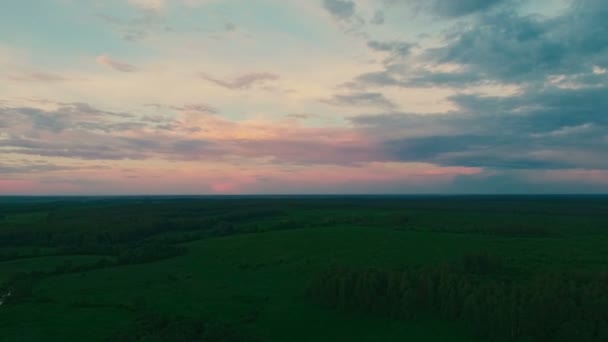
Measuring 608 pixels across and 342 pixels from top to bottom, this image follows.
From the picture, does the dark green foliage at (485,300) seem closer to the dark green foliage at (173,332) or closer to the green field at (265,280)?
the green field at (265,280)

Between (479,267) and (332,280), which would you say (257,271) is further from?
(479,267)

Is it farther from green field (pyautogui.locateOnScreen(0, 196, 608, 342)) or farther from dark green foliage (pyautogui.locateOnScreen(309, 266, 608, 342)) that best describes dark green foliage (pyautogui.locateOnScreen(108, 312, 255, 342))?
dark green foliage (pyautogui.locateOnScreen(309, 266, 608, 342))

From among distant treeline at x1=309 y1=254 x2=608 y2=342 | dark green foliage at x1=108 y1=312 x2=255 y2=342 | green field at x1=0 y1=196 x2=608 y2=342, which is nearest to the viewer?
distant treeline at x1=309 y1=254 x2=608 y2=342

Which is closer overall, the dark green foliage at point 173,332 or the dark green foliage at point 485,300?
the dark green foliage at point 485,300

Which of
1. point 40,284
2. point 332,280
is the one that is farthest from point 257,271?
point 40,284

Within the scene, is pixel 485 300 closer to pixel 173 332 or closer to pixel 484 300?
pixel 484 300

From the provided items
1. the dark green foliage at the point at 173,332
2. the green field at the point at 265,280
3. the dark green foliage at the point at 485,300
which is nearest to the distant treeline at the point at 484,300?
the dark green foliage at the point at 485,300

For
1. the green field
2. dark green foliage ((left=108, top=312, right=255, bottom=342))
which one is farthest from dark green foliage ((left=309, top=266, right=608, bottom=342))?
dark green foliage ((left=108, top=312, right=255, bottom=342))

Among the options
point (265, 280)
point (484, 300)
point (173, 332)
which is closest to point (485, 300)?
point (484, 300)
